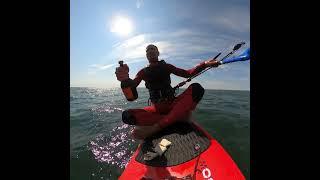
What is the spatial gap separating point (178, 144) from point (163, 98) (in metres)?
1.33

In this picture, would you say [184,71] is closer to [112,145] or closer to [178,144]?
[178,144]

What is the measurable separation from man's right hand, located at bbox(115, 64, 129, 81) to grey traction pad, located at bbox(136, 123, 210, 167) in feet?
4.69

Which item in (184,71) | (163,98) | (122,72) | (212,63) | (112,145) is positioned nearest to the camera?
(122,72)

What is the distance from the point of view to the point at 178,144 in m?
4.32

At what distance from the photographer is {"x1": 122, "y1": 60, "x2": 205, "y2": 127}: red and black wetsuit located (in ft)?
15.5

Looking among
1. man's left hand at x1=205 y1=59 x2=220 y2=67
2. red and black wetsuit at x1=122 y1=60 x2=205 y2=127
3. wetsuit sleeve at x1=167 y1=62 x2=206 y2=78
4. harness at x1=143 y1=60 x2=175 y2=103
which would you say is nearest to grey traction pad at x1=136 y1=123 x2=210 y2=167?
red and black wetsuit at x1=122 y1=60 x2=205 y2=127

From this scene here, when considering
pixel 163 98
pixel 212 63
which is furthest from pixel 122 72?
pixel 212 63

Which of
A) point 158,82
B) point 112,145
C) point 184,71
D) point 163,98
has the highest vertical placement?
point 184,71

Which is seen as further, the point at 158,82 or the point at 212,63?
the point at 158,82

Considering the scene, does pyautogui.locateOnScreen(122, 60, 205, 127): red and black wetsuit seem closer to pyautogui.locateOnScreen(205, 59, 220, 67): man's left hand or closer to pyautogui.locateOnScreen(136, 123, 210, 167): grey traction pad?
pyautogui.locateOnScreen(205, 59, 220, 67): man's left hand

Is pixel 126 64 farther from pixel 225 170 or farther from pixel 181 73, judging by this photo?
pixel 225 170

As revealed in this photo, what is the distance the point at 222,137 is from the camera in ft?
26.0

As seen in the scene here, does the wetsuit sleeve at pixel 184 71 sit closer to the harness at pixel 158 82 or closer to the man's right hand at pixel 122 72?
the harness at pixel 158 82
